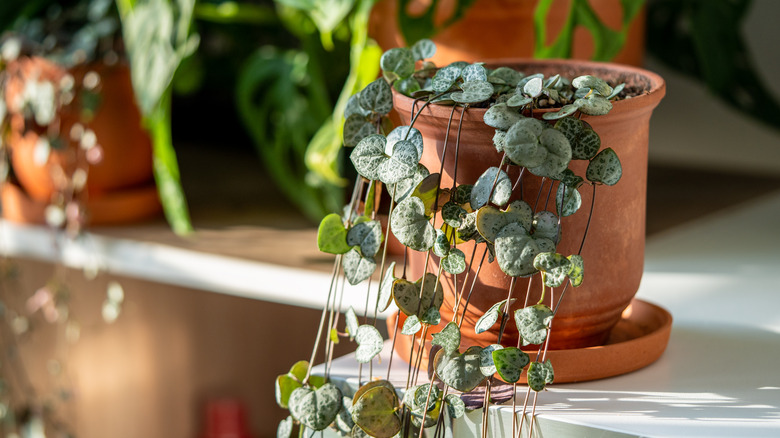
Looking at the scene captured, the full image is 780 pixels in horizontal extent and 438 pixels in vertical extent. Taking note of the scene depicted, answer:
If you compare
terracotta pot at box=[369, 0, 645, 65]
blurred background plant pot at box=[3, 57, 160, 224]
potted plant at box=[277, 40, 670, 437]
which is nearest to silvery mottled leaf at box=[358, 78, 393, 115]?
potted plant at box=[277, 40, 670, 437]

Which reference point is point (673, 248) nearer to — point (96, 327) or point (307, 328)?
point (307, 328)

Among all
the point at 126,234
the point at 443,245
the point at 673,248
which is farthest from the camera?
the point at 126,234

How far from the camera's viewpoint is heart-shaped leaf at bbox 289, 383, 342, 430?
54 centimetres

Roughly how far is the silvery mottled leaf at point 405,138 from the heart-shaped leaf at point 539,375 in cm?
14

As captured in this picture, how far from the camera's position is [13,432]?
4.50ft

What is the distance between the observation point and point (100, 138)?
3.87 feet

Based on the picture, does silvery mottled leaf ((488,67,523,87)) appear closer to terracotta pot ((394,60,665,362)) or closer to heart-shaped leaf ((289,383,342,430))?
terracotta pot ((394,60,665,362))

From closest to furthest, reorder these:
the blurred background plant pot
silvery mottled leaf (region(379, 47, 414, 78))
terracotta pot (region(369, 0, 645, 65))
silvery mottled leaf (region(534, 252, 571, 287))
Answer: silvery mottled leaf (region(534, 252, 571, 287)) < silvery mottled leaf (region(379, 47, 414, 78)) < terracotta pot (region(369, 0, 645, 65)) < the blurred background plant pot

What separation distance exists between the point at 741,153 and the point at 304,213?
0.69m

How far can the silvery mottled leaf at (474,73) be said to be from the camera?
55 centimetres

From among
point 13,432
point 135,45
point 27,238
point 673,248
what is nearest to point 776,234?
point 673,248

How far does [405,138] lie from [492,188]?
0.20 ft

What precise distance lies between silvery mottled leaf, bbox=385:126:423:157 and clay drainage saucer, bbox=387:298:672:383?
0.16 metres

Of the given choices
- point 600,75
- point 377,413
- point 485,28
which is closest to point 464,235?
point 377,413
